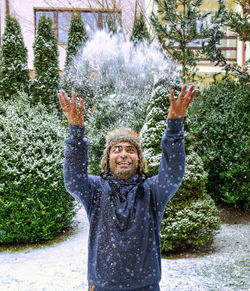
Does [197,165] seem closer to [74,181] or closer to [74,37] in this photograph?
[74,181]

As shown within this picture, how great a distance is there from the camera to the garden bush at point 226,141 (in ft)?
19.8

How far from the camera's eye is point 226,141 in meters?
6.18

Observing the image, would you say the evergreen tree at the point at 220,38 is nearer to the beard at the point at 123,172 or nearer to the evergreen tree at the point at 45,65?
the beard at the point at 123,172

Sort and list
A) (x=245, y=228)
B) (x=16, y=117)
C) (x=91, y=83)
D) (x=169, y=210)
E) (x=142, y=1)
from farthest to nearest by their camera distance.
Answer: (x=142, y=1) < (x=91, y=83) < (x=245, y=228) < (x=16, y=117) < (x=169, y=210)

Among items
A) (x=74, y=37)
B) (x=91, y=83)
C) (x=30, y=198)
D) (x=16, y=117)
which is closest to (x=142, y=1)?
(x=74, y=37)

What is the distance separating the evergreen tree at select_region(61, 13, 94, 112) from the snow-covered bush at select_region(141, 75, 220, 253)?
6.78m

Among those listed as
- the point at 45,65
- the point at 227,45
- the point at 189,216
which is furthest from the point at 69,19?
the point at 189,216

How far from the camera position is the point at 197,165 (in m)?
4.86

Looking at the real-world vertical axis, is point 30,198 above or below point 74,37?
below

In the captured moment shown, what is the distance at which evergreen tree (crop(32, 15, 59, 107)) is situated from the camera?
11.8 meters

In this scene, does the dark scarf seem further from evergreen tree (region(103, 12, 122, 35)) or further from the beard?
evergreen tree (region(103, 12, 122, 35))

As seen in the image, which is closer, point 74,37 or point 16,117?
point 16,117

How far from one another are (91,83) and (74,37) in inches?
77.2

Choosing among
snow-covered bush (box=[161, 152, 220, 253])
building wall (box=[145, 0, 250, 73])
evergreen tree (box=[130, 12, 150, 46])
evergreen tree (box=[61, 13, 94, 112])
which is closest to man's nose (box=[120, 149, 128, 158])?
snow-covered bush (box=[161, 152, 220, 253])
